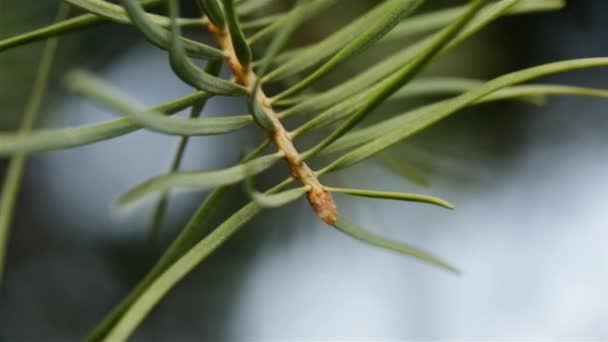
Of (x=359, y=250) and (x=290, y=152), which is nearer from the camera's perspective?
(x=290, y=152)

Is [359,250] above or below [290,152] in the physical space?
above

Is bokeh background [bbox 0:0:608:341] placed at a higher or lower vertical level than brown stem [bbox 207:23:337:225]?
higher

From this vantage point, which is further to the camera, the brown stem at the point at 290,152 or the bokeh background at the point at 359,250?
the bokeh background at the point at 359,250

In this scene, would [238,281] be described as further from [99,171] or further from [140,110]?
[140,110]

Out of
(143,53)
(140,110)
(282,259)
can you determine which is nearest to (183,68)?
(140,110)
